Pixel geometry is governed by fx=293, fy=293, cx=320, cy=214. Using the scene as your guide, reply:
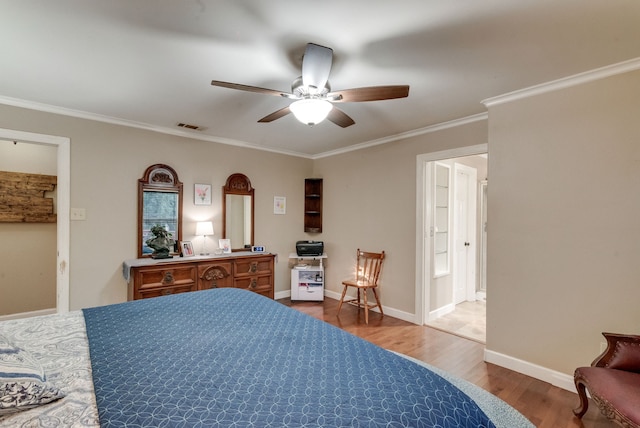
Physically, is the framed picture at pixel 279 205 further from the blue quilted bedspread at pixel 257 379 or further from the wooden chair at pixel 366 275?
the blue quilted bedspread at pixel 257 379

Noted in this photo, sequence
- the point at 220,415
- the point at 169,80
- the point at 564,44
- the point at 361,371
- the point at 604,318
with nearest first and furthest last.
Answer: the point at 220,415
the point at 361,371
the point at 564,44
the point at 604,318
the point at 169,80

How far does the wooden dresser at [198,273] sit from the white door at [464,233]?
2.78m

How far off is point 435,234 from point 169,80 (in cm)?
334

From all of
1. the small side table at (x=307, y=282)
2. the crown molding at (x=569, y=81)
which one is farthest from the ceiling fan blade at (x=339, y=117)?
the small side table at (x=307, y=282)

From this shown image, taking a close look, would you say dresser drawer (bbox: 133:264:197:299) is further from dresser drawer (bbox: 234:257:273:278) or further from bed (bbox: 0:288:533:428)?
bed (bbox: 0:288:533:428)

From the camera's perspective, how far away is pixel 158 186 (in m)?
3.55

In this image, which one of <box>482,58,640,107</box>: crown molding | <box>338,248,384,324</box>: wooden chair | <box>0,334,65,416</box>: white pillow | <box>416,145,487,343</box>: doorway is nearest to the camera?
<box>0,334,65,416</box>: white pillow

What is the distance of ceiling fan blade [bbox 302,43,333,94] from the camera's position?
5.73 ft

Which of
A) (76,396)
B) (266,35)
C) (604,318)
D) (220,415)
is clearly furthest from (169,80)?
(604,318)

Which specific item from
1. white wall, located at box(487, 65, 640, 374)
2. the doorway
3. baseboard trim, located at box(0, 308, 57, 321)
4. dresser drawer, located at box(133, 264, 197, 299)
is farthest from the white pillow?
baseboard trim, located at box(0, 308, 57, 321)

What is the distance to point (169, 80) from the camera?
7.53 feet

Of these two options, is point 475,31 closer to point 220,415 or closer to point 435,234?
point 220,415

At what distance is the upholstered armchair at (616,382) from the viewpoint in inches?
58.4

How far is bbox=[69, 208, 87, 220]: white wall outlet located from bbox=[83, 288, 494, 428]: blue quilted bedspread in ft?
6.17
